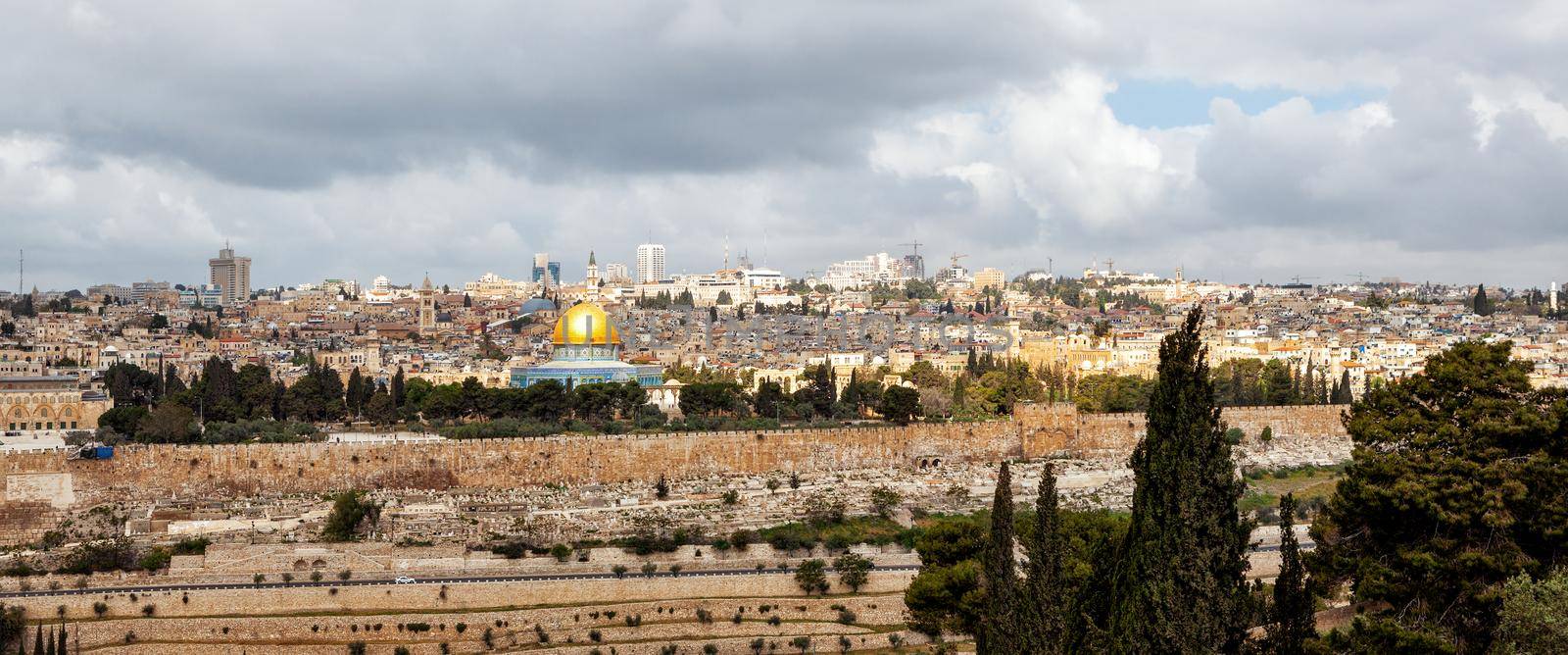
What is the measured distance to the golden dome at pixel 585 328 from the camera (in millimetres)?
67750

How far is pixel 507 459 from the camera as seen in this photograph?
44062 mm

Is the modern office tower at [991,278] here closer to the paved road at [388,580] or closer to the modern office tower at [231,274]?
the modern office tower at [231,274]

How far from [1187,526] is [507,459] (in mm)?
31318

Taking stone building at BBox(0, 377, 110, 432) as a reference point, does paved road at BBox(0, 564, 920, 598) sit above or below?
below

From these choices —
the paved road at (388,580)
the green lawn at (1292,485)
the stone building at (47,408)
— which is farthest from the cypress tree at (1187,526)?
the stone building at (47,408)

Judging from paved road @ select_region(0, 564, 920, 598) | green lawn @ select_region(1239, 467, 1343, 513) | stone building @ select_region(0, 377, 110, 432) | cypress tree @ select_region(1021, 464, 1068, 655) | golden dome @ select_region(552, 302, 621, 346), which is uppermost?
golden dome @ select_region(552, 302, 621, 346)

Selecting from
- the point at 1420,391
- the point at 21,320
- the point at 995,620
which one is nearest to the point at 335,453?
the point at 995,620

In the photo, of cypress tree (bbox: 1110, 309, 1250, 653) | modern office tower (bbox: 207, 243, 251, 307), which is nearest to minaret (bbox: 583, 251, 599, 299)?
modern office tower (bbox: 207, 243, 251, 307)

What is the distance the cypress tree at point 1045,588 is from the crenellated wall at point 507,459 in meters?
26.8

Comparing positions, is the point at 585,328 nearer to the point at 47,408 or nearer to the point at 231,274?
the point at 47,408

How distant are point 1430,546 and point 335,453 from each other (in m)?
31.0

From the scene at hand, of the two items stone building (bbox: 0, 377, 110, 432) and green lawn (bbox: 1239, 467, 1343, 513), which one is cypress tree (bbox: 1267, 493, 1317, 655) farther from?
stone building (bbox: 0, 377, 110, 432)

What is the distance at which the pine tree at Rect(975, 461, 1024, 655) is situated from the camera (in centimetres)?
1902

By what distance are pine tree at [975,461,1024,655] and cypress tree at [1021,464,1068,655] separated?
0.95 feet
